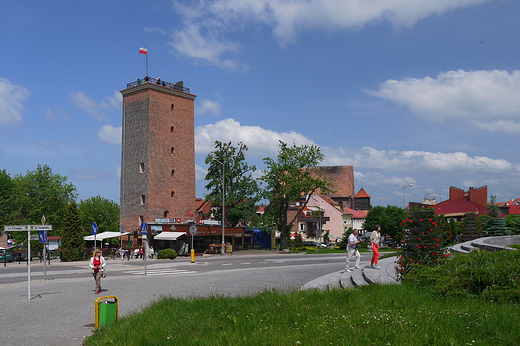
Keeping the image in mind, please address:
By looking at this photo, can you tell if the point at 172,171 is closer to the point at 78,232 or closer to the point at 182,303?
the point at 78,232

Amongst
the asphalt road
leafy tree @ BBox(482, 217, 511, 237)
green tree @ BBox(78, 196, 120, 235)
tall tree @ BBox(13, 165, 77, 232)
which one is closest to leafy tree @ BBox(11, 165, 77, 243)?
tall tree @ BBox(13, 165, 77, 232)

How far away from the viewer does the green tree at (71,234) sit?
114ft

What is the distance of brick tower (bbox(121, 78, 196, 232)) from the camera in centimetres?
5281

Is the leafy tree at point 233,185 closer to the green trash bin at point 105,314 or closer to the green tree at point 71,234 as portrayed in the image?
the green tree at point 71,234

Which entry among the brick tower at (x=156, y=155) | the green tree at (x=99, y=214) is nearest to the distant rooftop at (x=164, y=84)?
the brick tower at (x=156, y=155)

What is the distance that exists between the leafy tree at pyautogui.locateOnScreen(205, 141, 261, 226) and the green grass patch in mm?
43854

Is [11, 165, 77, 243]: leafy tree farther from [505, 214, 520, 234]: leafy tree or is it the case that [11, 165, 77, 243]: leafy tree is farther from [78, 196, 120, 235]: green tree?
[505, 214, 520, 234]: leafy tree

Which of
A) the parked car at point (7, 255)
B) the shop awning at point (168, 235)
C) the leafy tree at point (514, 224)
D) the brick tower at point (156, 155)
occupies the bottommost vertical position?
the parked car at point (7, 255)

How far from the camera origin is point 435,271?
30.6ft

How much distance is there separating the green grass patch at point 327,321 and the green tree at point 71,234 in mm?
28968

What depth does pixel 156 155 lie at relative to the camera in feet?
175

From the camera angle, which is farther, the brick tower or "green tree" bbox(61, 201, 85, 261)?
the brick tower

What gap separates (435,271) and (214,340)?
18.2 ft

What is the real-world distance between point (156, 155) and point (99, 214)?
1265 inches
